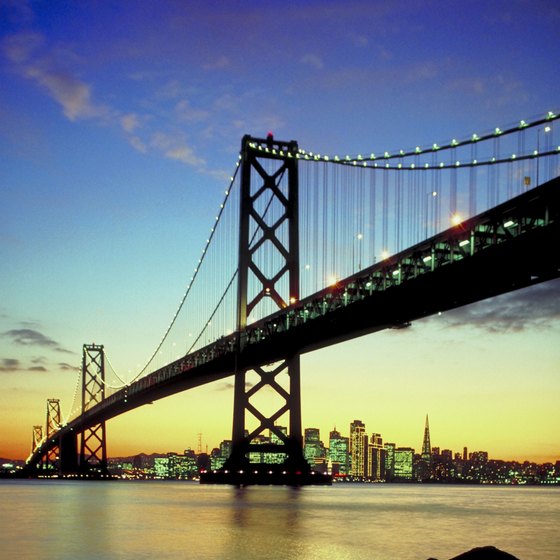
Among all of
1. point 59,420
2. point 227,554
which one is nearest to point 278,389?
point 227,554

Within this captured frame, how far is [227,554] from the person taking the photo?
830 inches

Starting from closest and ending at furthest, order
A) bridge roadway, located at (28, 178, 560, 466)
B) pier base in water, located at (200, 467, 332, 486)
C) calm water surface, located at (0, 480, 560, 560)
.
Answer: calm water surface, located at (0, 480, 560, 560) < bridge roadway, located at (28, 178, 560, 466) < pier base in water, located at (200, 467, 332, 486)

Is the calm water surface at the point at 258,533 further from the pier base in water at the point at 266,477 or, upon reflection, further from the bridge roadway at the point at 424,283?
the pier base in water at the point at 266,477

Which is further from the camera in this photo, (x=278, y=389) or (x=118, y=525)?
(x=278, y=389)

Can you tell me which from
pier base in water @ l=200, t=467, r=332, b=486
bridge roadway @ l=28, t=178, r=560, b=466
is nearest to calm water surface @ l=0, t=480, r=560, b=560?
bridge roadway @ l=28, t=178, r=560, b=466

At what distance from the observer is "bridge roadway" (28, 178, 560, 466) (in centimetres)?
2934

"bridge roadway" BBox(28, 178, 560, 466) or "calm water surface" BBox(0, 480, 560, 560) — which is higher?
"bridge roadway" BBox(28, 178, 560, 466)

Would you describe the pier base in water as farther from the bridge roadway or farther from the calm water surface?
the calm water surface

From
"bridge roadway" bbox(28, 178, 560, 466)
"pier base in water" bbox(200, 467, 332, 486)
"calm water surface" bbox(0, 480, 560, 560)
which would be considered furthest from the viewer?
"pier base in water" bbox(200, 467, 332, 486)

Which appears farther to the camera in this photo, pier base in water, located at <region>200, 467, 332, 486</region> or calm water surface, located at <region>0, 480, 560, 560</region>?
pier base in water, located at <region>200, 467, 332, 486</region>

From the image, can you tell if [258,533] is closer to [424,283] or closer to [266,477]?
[424,283]

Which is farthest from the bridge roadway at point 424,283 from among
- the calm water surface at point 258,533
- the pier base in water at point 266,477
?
the calm water surface at point 258,533

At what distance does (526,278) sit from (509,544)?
29.9 ft

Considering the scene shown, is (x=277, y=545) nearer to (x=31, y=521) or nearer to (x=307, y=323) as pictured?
(x=31, y=521)
